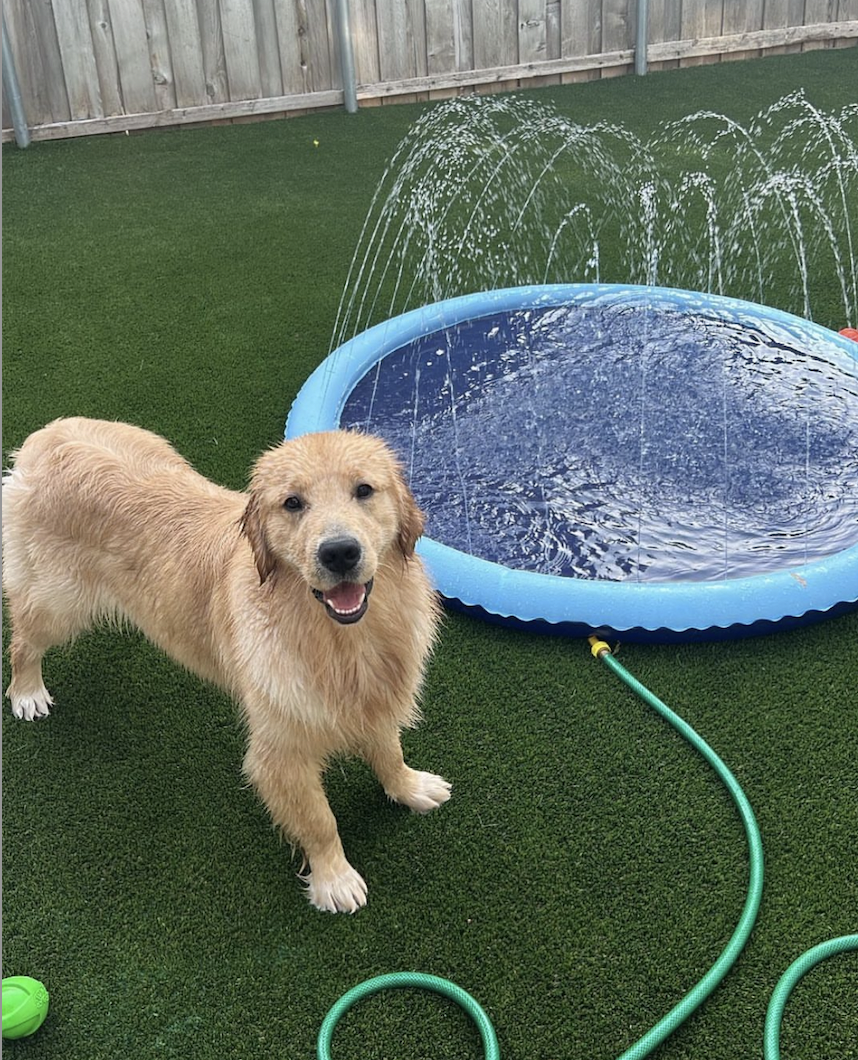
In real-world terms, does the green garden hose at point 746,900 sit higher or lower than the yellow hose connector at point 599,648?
lower

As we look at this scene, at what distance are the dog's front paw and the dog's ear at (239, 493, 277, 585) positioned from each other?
86 cm

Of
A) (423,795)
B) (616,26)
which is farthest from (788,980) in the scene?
(616,26)

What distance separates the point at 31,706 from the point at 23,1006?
1.16 m

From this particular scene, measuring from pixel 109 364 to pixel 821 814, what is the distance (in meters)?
4.21

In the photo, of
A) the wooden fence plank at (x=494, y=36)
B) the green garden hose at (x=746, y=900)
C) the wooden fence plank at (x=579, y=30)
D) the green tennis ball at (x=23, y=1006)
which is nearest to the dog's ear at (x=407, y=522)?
the green garden hose at (x=746, y=900)

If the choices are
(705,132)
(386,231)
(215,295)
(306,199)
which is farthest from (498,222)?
(705,132)

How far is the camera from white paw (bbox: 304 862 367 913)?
2.54 meters

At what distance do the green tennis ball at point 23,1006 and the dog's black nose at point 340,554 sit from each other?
1.26 meters

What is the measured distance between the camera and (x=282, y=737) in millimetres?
2439

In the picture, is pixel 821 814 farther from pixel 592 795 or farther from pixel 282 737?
pixel 282 737

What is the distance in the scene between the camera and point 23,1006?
221cm

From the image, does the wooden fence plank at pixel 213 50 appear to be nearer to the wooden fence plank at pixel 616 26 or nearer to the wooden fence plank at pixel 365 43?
the wooden fence plank at pixel 365 43

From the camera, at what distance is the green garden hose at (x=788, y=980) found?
2.16 m

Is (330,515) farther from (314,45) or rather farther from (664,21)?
(664,21)
